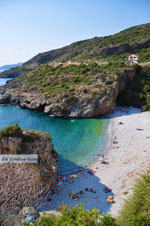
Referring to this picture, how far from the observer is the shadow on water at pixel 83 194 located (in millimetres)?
11414

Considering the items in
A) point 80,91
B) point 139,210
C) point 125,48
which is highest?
point 125,48

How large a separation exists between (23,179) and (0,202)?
4.19 feet

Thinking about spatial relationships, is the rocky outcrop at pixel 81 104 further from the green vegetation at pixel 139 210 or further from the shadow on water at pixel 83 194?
the green vegetation at pixel 139 210

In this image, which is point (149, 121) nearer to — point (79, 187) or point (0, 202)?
point (79, 187)

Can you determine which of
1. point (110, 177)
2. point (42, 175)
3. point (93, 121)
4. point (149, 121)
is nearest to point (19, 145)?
point (42, 175)

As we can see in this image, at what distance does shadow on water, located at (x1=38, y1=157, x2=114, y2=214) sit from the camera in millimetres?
11414

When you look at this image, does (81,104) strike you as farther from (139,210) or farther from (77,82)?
(139,210)

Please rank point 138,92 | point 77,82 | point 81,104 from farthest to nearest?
point 77,82, point 138,92, point 81,104

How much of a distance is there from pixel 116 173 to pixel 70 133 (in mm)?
10918

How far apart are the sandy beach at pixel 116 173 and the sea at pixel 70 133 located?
1.38 m

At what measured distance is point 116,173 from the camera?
1481 cm

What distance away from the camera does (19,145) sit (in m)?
12.1

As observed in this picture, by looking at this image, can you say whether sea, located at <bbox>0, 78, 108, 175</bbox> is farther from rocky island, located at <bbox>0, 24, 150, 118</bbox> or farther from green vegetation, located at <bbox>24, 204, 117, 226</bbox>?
green vegetation, located at <bbox>24, 204, 117, 226</bbox>

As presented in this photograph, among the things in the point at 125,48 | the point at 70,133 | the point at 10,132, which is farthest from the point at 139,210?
the point at 125,48
